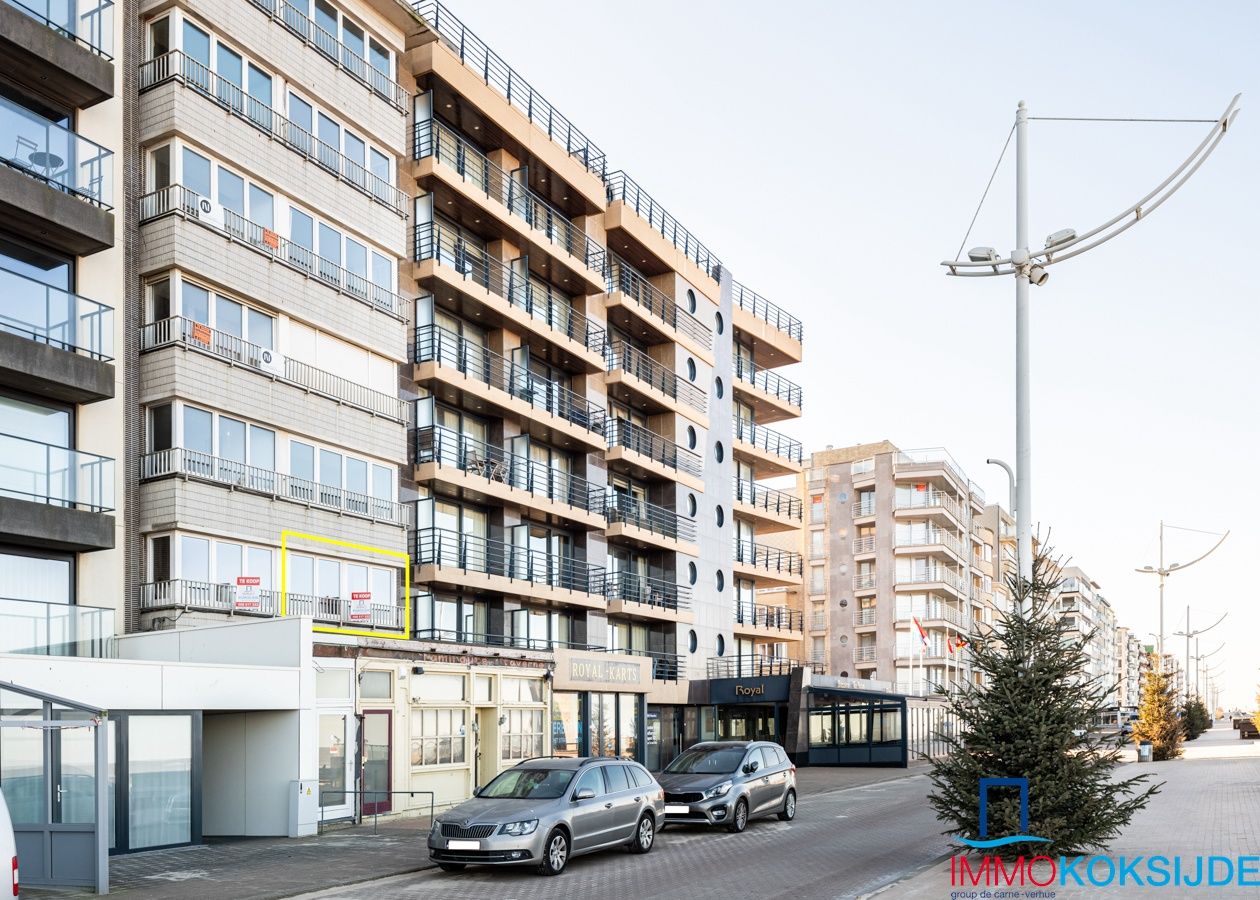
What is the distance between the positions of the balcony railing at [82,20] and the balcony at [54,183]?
1.65m

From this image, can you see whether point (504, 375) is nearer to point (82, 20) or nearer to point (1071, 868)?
point (82, 20)

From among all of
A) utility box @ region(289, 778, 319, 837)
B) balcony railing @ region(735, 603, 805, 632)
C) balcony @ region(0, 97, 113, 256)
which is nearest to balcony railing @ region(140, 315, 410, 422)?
balcony @ region(0, 97, 113, 256)

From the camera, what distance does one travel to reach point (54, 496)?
72.1 feet

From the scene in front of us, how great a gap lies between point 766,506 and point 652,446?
9.33 meters

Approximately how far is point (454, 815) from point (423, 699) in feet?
28.6

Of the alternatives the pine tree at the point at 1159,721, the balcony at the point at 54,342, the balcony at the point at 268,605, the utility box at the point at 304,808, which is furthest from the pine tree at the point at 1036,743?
the pine tree at the point at 1159,721

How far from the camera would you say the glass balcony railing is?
69.5 ft

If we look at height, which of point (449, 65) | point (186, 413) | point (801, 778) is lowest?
point (801, 778)

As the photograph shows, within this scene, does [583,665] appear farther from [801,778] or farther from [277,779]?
[277,779]

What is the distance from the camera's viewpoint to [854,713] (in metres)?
47.4

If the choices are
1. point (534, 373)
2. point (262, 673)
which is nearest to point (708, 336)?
point (534, 373)

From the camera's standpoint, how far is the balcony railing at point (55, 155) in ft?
71.5

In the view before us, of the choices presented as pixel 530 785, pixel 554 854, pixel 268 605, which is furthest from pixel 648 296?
pixel 554 854

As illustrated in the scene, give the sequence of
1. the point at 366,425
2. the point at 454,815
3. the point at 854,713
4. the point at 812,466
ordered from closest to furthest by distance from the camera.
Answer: the point at 454,815
the point at 366,425
the point at 854,713
the point at 812,466
